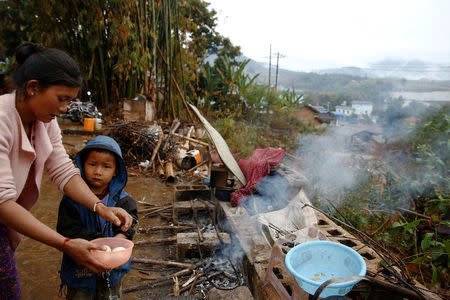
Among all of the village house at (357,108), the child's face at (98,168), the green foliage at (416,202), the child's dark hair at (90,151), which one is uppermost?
the child's dark hair at (90,151)

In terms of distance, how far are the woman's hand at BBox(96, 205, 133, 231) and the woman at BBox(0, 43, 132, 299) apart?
290 mm

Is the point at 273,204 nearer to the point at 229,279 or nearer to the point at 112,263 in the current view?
the point at 229,279

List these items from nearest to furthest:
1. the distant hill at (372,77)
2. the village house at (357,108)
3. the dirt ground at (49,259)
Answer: the dirt ground at (49,259)
the distant hill at (372,77)
the village house at (357,108)

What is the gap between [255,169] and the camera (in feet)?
12.1

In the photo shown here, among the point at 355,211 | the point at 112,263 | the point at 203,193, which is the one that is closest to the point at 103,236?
the point at 112,263

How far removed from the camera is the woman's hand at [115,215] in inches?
62.7

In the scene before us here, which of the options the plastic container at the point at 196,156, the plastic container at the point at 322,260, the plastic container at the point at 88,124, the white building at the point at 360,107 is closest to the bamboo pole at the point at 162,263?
the plastic container at the point at 322,260

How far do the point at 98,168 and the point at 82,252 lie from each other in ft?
2.26

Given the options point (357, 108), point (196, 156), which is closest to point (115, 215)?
point (196, 156)

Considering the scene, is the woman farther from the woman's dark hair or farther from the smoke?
the smoke

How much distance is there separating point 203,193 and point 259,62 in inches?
1200

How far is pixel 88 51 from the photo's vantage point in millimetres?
8305

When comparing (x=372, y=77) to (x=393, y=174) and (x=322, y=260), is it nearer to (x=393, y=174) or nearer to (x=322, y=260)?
(x=393, y=174)

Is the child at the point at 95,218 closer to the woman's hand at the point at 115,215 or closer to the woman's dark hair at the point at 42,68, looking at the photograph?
the woman's hand at the point at 115,215
